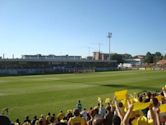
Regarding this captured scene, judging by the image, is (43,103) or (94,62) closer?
(43,103)

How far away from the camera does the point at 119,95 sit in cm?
638

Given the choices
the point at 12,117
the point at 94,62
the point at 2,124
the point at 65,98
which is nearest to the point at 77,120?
the point at 2,124

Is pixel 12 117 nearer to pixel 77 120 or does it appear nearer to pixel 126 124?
pixel 77 120

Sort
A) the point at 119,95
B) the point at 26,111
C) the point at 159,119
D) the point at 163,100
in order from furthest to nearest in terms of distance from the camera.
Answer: the point at 26,111 < the point at 163,100 < the point at 119,95 < the point at 159,119

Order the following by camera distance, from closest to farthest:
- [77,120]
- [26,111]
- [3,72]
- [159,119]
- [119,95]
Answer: [159,119]
[119,95]
[77,120]
[26,111]
[3,72]

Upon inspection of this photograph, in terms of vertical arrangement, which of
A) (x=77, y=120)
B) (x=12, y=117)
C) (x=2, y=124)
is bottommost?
(x=12, y=117)

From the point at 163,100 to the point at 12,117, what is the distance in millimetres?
11191

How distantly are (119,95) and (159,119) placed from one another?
930mm

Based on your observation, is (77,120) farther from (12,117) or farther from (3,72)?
(3,72)

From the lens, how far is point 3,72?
236ft

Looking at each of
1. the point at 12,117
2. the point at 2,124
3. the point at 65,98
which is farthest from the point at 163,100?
the point at 65,98

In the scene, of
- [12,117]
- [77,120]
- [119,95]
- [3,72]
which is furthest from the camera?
[3,72]

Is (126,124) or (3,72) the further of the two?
(3,72)

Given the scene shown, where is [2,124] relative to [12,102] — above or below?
above
